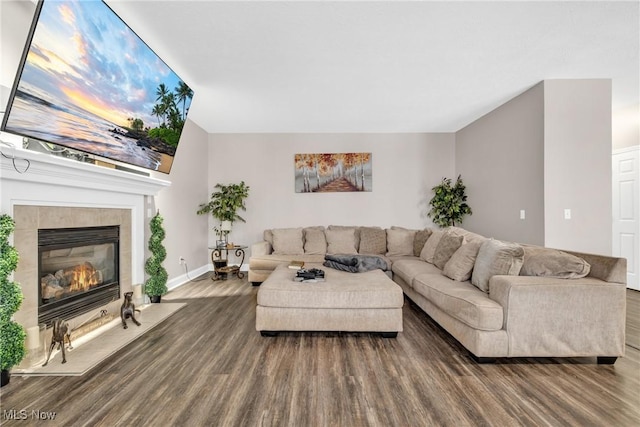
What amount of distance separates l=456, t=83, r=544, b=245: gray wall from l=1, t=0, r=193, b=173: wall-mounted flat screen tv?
13.7 ft

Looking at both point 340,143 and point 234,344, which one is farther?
point 340,143

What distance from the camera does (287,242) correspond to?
4719 mm

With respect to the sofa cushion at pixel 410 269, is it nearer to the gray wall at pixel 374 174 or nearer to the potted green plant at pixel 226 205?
the gray wall at pixel 374 174

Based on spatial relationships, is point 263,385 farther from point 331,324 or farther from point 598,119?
point 598,119

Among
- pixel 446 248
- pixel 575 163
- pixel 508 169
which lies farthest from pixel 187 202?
pixel 575 163

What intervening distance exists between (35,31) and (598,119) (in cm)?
514

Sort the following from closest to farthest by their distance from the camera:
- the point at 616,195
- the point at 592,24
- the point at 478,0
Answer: the point at 478,0, the point at 592,24, the point at 616,195

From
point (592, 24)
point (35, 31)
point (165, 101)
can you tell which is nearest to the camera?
point (35, 31)

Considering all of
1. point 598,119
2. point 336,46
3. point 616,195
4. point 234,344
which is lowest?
point 234,344

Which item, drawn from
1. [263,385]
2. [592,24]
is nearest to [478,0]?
[592,24]

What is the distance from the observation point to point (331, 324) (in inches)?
97.7

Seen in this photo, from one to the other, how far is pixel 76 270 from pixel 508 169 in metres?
5.19
